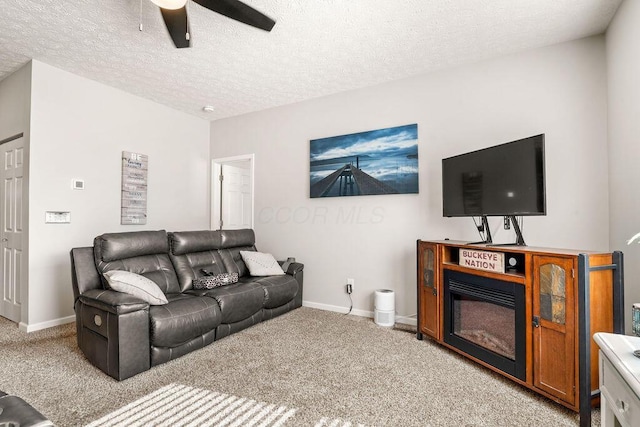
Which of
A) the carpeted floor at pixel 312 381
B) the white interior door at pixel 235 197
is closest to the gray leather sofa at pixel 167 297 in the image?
the carpeted floor at pixel 312 381

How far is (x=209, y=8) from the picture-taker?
1903 millimetres

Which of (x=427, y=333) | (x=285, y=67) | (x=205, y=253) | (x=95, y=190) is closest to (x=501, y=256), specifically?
(x=427, y=333)

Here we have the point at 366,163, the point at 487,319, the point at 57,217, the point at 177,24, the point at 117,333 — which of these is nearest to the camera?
the point at 177,24

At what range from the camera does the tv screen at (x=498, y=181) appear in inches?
85.9

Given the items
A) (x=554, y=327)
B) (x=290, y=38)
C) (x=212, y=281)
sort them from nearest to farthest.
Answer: (x=554, y=327) → (x=290, y=38) → (x=212, y=281)

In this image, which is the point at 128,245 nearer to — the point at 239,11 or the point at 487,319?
the point at 239,11

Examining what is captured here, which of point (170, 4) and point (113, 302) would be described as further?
point (113, 302)

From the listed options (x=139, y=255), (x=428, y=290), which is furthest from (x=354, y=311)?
(x=139, y=255)

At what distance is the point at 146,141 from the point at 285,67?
2.22 metres

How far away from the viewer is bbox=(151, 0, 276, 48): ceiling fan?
1814 millimetres

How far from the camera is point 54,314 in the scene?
332 centimetres

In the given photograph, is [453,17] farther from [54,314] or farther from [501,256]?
[54,314]

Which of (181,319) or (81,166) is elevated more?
(81,166)

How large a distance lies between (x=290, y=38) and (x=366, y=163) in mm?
1562
